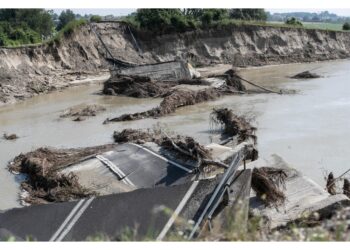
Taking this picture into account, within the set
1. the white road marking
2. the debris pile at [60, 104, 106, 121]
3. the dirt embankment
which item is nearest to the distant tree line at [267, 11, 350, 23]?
the dirt embankment

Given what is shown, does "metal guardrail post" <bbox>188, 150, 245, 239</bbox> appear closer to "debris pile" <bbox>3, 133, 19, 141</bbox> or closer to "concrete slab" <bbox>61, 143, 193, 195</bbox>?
"concrete slab" <bbox>61, 143, 193, 195</bbox>

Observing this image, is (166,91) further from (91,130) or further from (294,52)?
(294,52)

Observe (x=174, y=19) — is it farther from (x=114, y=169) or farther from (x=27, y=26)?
(x=114, y=169)

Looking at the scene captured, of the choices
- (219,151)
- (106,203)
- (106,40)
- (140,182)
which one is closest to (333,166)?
(219,151)

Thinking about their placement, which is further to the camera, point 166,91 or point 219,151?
point 166,91

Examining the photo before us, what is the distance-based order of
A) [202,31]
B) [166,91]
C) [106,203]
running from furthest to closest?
[202,31]
[166,91]
[106,203]

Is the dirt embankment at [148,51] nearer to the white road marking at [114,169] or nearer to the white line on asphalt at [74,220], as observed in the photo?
the white road marking at [114,169]
